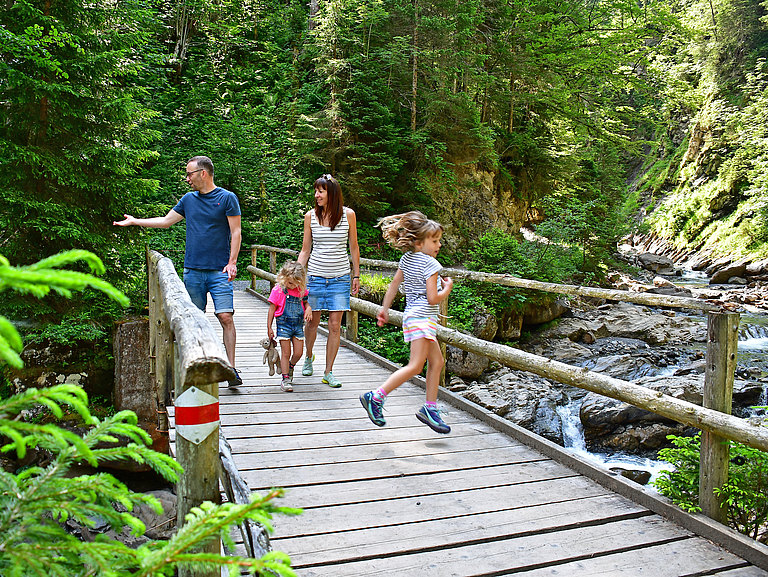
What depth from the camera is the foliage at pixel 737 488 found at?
2988mm

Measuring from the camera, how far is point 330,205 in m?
5.08

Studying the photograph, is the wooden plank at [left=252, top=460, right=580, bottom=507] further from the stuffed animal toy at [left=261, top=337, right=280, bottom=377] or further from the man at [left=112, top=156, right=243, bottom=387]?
the stuffed animal toy at [left=261, top=337, right=280, bottom=377]

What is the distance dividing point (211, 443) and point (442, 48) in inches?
604

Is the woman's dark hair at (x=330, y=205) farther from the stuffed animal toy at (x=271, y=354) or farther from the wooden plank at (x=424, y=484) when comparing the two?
the wooden plank at (x=424, y=484)

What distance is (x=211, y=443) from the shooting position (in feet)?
5.73

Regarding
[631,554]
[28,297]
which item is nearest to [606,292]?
[631,554]

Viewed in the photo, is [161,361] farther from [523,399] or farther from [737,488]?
[523,399]

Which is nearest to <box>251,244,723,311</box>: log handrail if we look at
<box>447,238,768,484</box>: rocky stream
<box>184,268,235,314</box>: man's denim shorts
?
<box>447,238,768,484</box>: rocky stream

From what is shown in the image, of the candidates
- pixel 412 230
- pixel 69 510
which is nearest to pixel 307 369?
pixel 412 230

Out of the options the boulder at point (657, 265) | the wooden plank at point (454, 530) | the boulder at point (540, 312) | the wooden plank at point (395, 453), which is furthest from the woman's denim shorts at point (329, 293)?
the boulder at point (657, 265)

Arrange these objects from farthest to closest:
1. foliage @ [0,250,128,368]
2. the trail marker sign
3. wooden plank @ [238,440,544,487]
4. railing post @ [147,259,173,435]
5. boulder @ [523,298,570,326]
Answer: boulder @ [523,298,570,326]
railing post @ [147,259,173,435]
wooden plank @ [238,440,544,487]
the trail marker sign
foliage @ [0,250,128,368]

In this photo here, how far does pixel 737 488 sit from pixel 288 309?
3816mm

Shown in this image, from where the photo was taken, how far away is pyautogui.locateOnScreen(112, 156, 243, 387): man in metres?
4.84

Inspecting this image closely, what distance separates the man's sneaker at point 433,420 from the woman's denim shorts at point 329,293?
137cm
